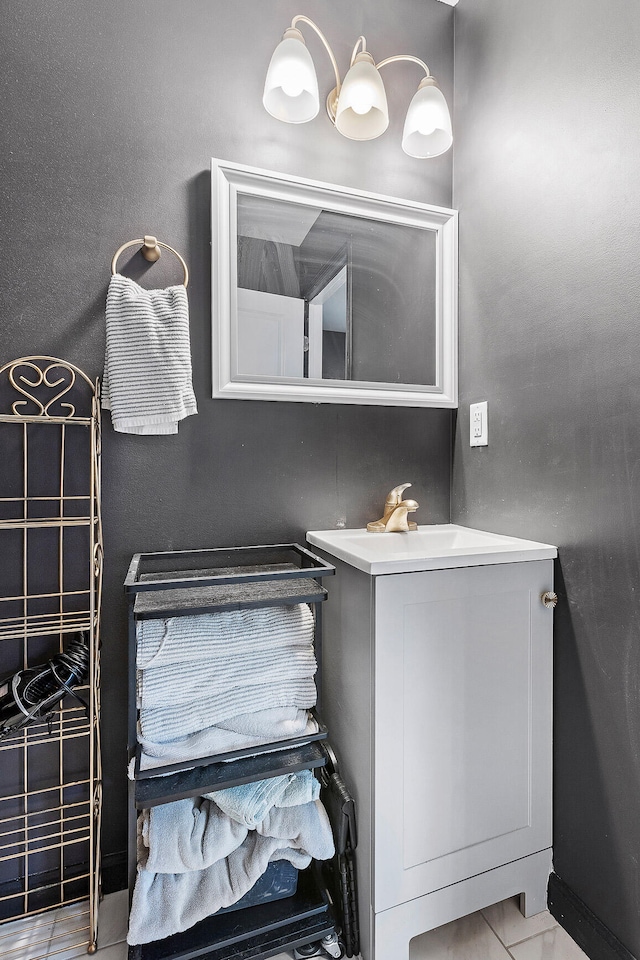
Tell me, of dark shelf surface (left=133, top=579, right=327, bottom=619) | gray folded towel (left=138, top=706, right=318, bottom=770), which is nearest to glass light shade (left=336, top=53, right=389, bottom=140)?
dark shelf surface (left=133, top=579, right=327, bottom=619)

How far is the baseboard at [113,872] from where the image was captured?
3.95 feet

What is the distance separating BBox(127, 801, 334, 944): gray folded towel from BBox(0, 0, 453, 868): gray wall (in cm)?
31

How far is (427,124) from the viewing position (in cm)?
133

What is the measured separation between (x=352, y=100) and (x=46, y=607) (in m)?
1.48

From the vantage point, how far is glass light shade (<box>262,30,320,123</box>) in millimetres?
1169

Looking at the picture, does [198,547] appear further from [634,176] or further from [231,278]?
[634,176]

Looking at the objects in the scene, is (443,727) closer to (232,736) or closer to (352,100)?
(232,736)

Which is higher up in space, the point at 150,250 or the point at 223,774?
the point at 150,250

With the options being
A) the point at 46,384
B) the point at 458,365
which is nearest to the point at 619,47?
the point at 458,365

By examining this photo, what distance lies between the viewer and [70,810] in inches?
46.9

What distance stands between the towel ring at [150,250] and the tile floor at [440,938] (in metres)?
1.51

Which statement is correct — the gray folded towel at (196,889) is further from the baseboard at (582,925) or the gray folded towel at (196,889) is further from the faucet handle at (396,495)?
the faucet handle at (396,495)

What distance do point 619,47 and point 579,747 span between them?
4.75ft

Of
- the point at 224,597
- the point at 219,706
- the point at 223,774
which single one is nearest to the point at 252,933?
the point at 223,774
